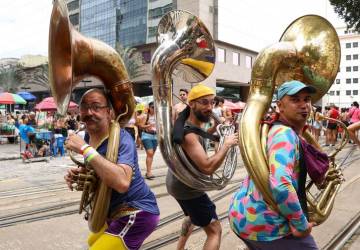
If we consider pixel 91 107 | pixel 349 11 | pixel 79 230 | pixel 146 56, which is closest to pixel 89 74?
pixel 91 107

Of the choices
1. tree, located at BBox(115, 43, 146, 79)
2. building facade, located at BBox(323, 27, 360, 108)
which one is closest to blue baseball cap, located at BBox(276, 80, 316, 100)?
tree, located at BBox(115, 43, 146, 79)

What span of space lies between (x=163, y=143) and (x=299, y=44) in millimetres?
1355

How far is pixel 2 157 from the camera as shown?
41.9 feet

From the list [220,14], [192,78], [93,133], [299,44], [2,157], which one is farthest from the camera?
[220,14]

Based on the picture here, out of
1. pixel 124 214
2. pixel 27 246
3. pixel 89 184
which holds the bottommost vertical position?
pixel 27 246

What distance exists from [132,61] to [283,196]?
4072 centimetres

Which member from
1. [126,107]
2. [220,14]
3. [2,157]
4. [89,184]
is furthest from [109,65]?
[220,14]

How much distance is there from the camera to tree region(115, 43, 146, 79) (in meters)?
40.5

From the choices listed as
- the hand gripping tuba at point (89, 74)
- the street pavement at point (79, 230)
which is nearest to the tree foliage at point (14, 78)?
the street pavement at point (79, 230)

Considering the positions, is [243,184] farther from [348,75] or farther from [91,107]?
[348,75]

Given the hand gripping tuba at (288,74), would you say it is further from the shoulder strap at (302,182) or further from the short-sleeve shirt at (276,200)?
the shoulder strap at (302,182)

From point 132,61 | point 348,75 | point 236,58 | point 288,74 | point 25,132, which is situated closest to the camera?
point 288,74

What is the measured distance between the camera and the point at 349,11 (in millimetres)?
19953

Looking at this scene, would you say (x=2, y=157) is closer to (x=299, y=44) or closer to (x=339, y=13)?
(x=299, y=44)
